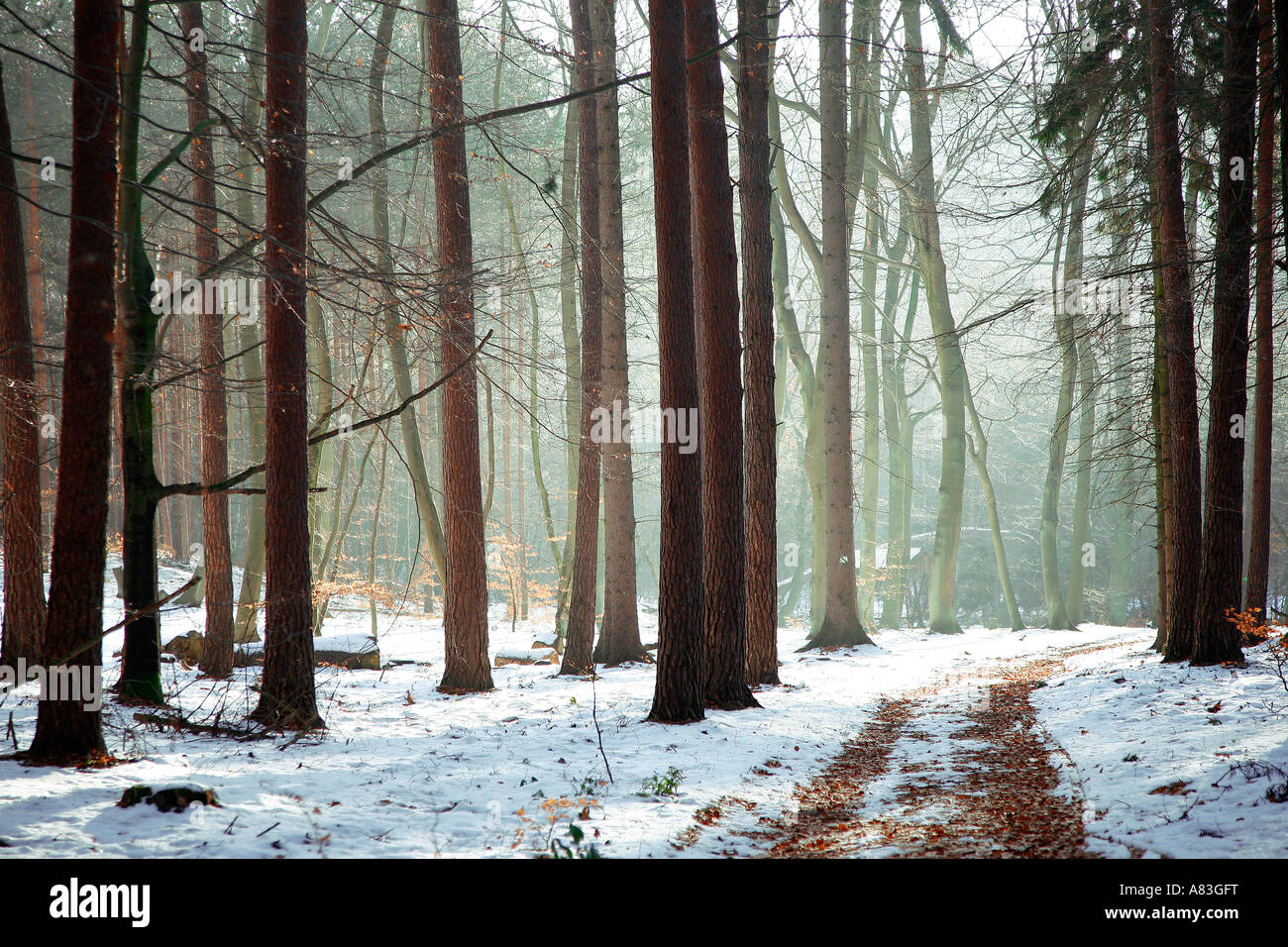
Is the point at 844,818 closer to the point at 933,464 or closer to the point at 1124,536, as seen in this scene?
the point at 1124,536

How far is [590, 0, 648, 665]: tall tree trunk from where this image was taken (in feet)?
40.7

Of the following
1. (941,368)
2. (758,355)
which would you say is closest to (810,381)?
(941,368)

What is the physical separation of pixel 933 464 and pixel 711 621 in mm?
41543

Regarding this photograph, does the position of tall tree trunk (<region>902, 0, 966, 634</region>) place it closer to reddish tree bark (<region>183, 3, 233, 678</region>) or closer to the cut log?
the cut log

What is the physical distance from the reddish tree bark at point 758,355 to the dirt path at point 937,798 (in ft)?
7.08

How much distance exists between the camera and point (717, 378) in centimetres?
838

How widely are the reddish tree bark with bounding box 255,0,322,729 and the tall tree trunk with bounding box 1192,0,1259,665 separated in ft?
30.2

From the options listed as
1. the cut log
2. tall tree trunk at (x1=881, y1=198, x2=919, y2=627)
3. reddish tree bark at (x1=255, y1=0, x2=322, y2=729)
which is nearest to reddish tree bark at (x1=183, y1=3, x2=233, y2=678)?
reddish tree bark at (x1=255, y1=0, x2=322, y2=729)

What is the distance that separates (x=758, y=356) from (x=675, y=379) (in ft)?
9.46

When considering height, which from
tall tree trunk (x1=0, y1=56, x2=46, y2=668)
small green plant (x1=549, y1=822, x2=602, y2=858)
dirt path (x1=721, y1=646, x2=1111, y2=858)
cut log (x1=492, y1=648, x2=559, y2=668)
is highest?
tall tree trunk (x1=0, y1=56, x2=46, y2=668)

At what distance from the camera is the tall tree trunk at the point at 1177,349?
9477mm

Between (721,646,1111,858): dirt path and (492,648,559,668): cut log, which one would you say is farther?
(492,648,559,668): cut log

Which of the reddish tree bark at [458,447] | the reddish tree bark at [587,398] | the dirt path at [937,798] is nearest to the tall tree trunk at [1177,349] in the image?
the dirt path at [937,798]

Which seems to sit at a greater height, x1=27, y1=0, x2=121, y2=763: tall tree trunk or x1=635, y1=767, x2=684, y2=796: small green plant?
x1=27, y1=0, x2=121, y2=763: tall tree trunk
